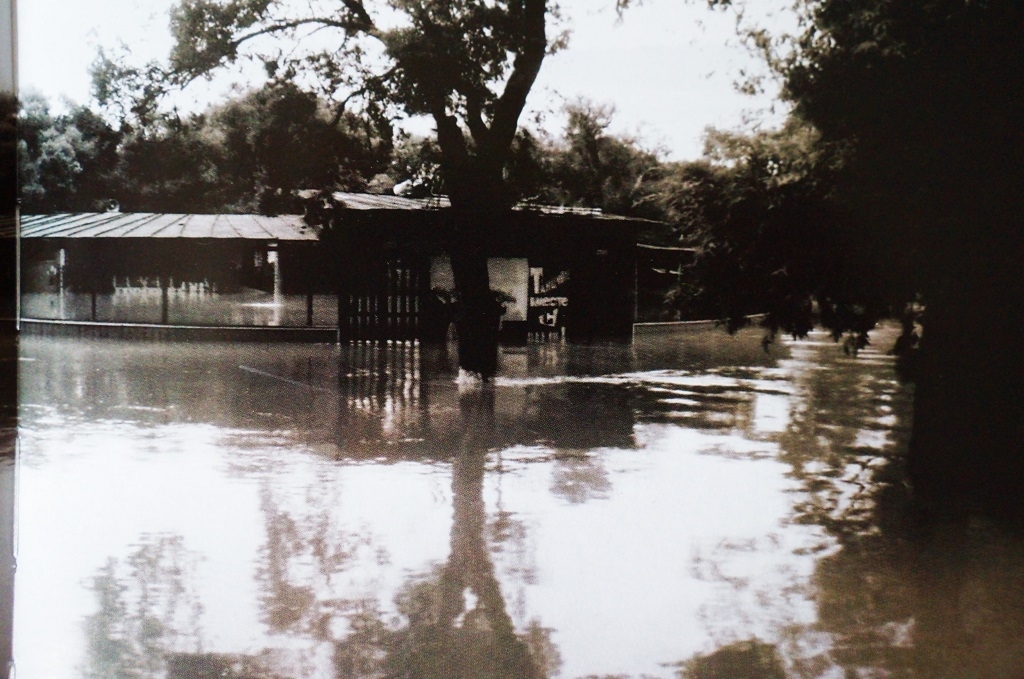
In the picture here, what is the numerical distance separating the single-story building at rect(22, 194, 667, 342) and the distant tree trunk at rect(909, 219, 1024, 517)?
106 cm

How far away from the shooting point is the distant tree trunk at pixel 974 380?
9.71 ft

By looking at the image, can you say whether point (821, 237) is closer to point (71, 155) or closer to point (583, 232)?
point (583, 232)

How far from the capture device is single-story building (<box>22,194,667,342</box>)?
131 inches

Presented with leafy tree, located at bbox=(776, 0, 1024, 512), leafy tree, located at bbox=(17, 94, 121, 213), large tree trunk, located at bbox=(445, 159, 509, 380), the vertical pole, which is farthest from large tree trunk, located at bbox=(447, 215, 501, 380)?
leafy tree, located at bbox=(17, 94, 121, 213)

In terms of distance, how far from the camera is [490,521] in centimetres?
298

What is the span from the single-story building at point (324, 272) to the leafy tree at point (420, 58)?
183mm

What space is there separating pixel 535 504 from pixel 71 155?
216cm

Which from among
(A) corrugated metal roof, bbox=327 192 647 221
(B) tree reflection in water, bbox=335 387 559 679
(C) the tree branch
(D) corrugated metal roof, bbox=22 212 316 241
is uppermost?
(C) the tree branch

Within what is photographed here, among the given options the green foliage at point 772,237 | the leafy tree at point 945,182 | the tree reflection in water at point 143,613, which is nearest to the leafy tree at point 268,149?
the green foliage at point 772,237

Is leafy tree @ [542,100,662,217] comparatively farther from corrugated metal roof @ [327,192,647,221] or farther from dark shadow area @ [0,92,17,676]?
dark shadow area @ [0,92,17,676]

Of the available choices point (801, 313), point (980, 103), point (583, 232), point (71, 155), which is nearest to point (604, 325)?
point (583, 232)

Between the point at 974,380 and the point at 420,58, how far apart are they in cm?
224

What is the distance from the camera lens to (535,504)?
10.1 feet

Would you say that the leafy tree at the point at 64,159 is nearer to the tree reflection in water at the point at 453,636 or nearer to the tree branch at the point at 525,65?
the tree branch at the point at 525,65
